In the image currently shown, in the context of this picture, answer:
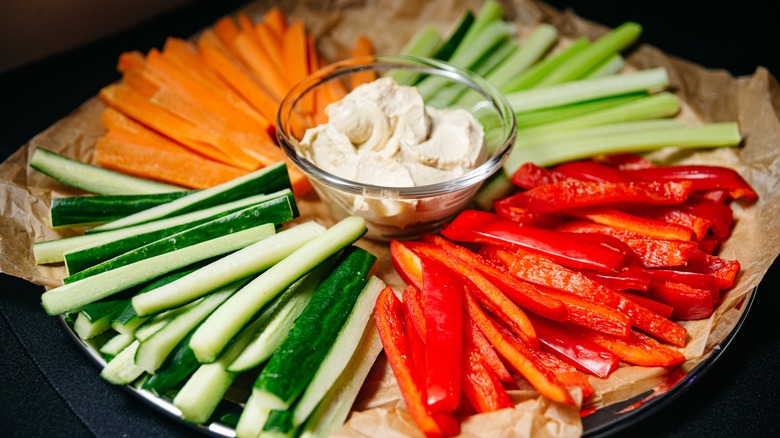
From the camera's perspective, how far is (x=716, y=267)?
8.26ft

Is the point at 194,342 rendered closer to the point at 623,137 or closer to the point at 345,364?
the point at 345,364

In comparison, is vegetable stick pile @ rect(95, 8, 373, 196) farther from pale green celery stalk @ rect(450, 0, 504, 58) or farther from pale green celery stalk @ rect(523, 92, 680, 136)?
pale green celery stalk @ rect(523, 92, 680, 136)

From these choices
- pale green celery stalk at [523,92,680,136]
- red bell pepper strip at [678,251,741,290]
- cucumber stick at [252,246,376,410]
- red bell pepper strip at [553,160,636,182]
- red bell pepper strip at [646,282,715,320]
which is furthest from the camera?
pale green celery stalk at [523,92,680,136]

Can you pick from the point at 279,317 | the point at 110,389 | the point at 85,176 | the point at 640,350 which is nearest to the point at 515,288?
the point at 640,350

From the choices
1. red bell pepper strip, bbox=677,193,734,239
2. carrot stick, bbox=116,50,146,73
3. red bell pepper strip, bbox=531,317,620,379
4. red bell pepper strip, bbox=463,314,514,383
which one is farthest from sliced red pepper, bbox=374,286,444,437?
carrot stick, bbox=116,50,146,73

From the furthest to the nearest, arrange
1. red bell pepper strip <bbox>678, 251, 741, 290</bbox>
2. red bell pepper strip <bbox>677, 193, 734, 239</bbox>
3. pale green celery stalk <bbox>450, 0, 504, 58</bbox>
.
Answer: pale green celery stalk <bbox>450, 0, 504, 58</bbox>
red bell pepper strip <bbox>677, 193, 734, 239</bbox>
red bell pepper strip <bbox>678, 251, 741, 290</bbox>

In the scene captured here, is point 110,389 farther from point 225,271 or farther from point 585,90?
point 585,90

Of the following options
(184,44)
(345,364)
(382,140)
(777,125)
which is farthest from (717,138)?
(184,44)

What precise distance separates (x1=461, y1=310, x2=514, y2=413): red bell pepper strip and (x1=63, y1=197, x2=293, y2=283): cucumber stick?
890 mm

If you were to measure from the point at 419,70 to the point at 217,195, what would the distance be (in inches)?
53.1

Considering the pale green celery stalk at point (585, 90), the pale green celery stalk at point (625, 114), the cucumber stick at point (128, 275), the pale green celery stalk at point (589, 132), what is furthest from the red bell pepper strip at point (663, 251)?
the cucumber stick at point (128, 275)

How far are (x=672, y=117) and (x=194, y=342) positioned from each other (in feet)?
9.40

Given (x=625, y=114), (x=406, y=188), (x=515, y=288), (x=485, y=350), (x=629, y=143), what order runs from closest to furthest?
(x=485, y=350), (x=515, y=288), (x=406, y=188), (x=629, y=143), (x=625, y=114)

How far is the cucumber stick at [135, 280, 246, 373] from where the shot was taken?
2008mm
